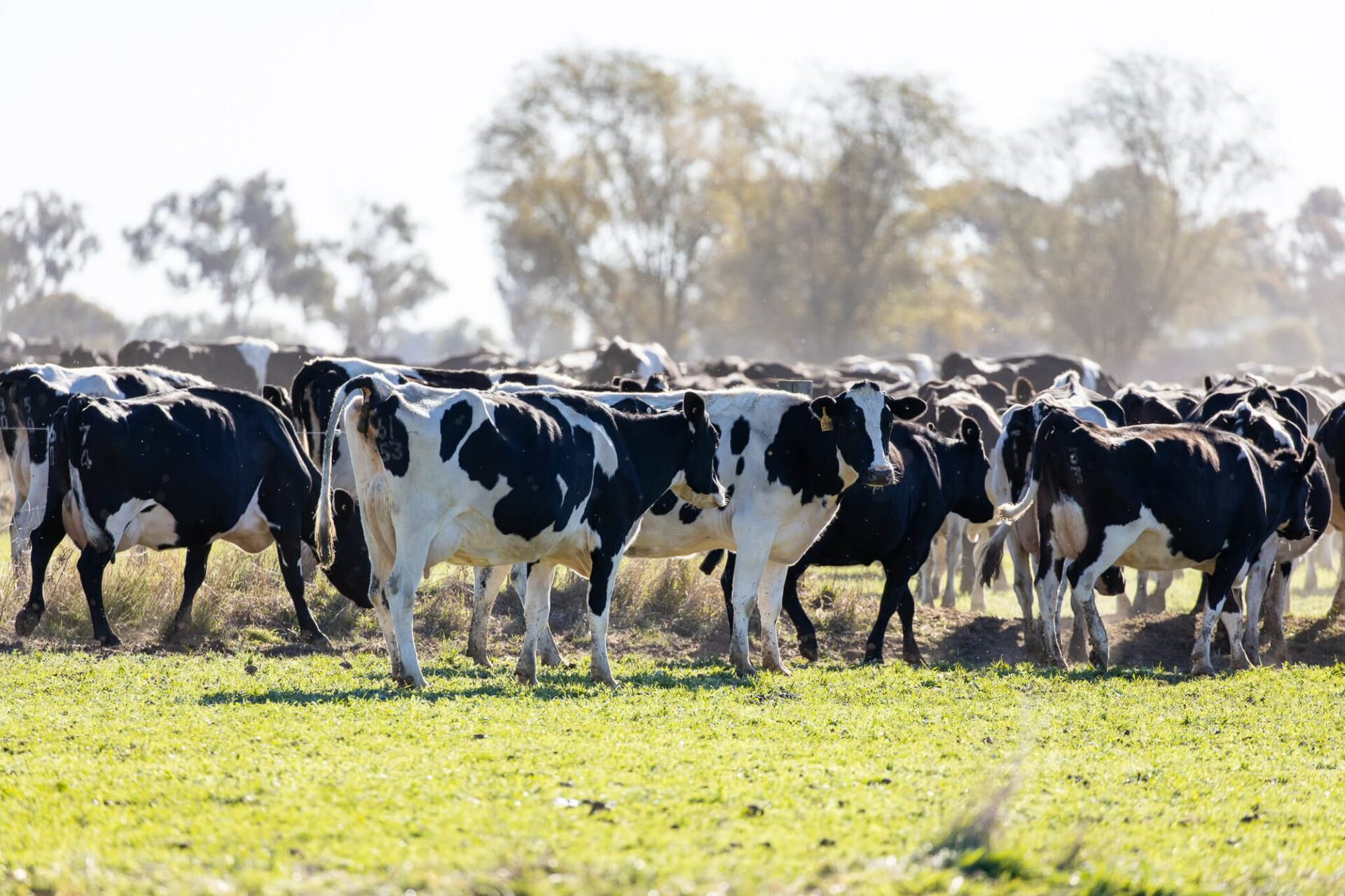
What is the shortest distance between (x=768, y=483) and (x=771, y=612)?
115 centimetres

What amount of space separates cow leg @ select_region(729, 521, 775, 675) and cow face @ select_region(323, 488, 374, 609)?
3442 mm

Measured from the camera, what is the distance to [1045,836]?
23.0ft

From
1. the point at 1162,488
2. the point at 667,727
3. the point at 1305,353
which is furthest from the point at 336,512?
the point at 1305,353

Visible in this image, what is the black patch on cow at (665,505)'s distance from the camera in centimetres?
1293

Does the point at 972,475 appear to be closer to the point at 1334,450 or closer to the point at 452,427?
the point at 1334,450

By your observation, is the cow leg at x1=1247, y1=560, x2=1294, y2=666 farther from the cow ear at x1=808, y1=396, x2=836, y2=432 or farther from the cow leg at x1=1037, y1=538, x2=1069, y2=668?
the cow ear at x1=808, y1=396, x2=836, y2=432

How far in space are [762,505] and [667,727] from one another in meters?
3.85

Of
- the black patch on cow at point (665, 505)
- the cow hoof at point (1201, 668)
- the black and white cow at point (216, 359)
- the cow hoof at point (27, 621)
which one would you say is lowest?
the cow hoof at point (1201, 668)

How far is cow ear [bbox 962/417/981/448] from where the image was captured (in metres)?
15.6

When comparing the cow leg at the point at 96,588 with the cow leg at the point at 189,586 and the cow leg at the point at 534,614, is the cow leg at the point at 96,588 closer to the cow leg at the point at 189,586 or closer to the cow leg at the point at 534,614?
the cow leg at the point at 189,586

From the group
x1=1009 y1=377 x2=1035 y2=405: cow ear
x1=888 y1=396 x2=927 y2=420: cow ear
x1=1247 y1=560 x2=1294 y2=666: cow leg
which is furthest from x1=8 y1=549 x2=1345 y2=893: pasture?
x1=1009 y1=377 x2=1035 y2=405: cow ear

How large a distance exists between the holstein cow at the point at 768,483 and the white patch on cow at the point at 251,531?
2.57 metres

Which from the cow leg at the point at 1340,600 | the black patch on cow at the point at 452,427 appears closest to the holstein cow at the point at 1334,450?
the cow leg at the point at 1340,600

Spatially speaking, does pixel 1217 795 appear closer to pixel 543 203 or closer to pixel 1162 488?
pixel 1162 488
